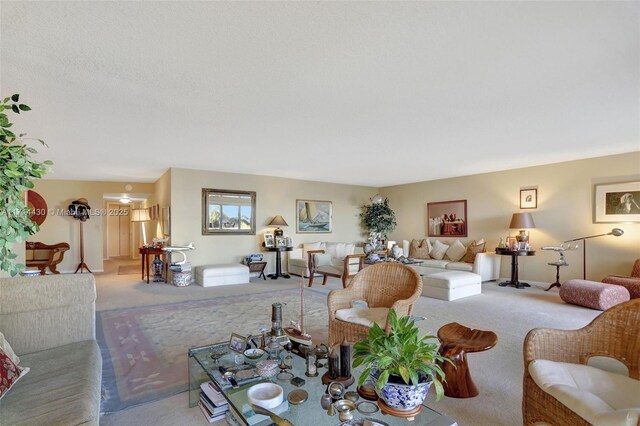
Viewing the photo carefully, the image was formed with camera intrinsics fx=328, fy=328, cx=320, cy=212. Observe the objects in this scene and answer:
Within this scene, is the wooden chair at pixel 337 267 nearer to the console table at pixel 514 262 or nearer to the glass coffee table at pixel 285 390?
the console table at pixel 514 262

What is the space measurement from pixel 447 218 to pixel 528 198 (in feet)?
6.19

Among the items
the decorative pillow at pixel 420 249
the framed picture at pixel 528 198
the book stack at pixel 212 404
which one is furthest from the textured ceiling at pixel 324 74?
the decorative pillow at pixel 420 249

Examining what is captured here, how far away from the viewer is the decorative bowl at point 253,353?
2.13 m

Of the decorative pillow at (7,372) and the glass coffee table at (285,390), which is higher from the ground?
the decorative pillow at (7,372)

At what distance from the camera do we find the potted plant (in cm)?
139

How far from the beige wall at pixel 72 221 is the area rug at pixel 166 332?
5.48 m

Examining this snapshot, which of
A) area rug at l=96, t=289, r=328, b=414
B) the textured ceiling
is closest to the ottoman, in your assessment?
the textured ceiling

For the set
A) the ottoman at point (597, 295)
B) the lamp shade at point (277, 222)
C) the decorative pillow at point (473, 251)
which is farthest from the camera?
the lamp shade at point (277, 222)

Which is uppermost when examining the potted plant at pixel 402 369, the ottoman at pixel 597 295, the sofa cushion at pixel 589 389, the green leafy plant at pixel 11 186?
the green leafy plant at pixel 11 186

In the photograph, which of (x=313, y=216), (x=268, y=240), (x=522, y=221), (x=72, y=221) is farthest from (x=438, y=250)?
(x=72, y=221)

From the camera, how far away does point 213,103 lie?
311cm

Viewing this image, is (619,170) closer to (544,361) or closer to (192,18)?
(544,361)

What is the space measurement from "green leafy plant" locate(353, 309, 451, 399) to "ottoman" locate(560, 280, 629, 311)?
4.45 m

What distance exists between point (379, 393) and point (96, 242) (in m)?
9.86
